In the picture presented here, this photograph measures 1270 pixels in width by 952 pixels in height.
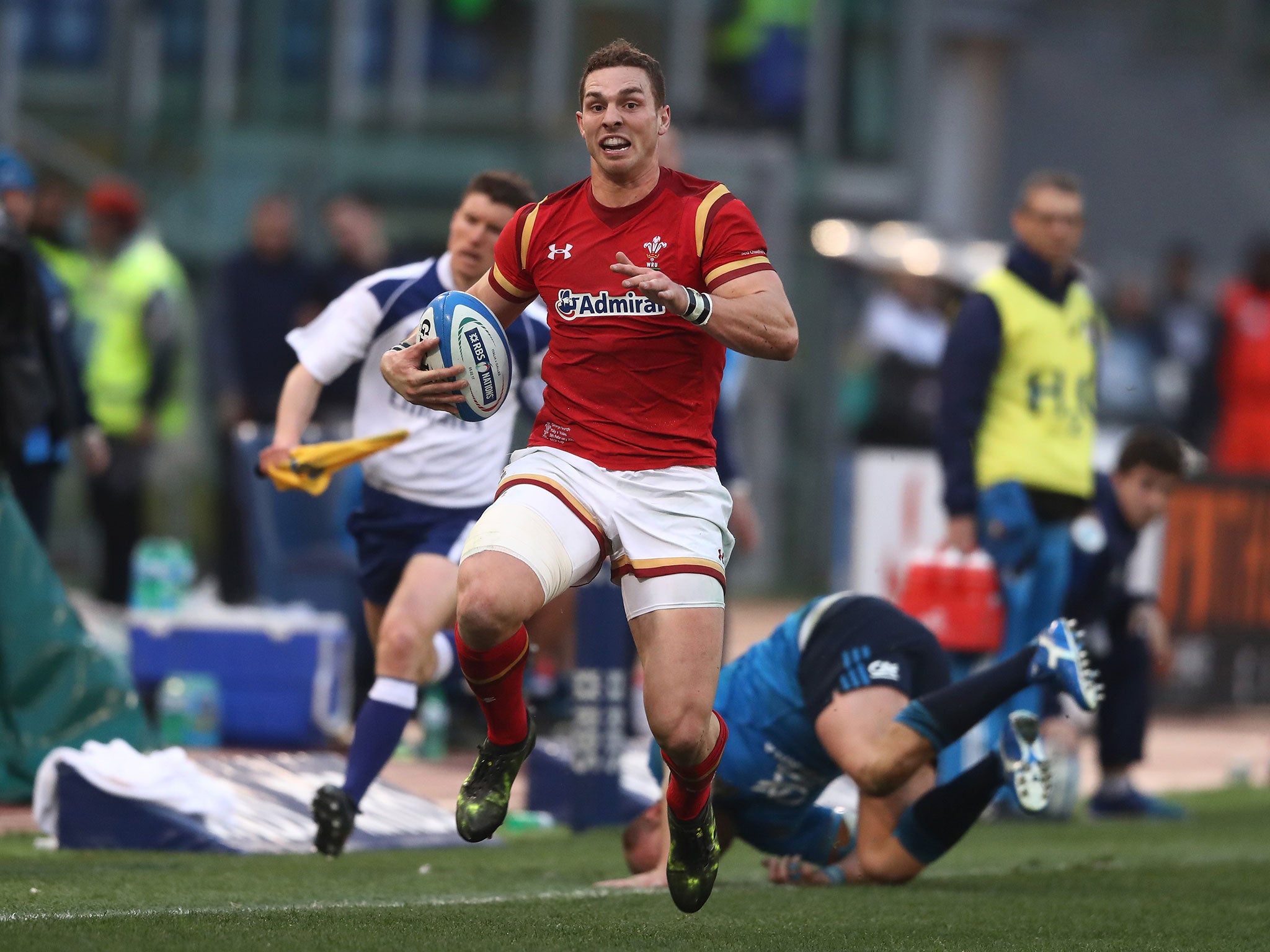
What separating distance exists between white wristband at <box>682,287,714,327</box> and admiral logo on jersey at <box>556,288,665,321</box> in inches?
9.0

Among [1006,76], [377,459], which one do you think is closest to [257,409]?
[377,459]

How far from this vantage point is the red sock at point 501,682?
18.6ft

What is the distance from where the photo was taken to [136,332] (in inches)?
511

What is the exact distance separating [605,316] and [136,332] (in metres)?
7.84

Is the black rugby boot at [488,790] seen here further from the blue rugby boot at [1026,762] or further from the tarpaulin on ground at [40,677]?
the tarpaulin on ground at [40,677]

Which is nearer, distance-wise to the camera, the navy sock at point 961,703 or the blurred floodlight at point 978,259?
the navy sock at point 961,703

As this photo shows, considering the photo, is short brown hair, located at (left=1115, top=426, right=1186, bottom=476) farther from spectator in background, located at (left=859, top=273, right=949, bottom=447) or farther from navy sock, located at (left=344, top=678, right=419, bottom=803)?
spectator in background, located at (left=859, top=273, right=949, bottom=447)

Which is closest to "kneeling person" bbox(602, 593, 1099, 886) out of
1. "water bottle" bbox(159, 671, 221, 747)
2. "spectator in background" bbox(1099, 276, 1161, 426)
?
"water bottle" bbox(159, 671, 221, 747)

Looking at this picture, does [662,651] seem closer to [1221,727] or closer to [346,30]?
[1221,727]

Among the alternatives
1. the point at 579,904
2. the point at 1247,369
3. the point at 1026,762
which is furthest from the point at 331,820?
the point at 1247,369

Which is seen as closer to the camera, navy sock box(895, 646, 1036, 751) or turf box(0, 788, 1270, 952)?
turf box(0, 788, 1270, 952)

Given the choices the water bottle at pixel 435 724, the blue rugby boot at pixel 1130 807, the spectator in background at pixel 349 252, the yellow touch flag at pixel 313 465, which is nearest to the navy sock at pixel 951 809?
the yellow touch flag at pixel 313 465

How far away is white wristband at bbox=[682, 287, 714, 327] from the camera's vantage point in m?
5.35

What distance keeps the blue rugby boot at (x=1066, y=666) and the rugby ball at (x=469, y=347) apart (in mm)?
1894
